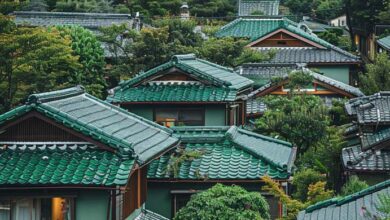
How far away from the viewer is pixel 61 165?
14914 millimetres

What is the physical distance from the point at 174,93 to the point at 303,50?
2182 centimetres

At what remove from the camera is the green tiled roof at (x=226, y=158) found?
18.7 m

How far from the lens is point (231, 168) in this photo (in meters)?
18.9

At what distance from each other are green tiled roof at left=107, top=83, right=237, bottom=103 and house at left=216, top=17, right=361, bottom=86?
1808 centimetres

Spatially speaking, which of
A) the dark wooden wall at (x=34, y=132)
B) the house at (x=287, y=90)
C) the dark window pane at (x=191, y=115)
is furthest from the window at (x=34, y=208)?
the house at (x=287, y=90)

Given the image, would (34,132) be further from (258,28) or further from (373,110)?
(258,28)

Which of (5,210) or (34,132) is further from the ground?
(34,132)

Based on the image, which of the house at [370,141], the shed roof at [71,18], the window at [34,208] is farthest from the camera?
the shed roof at [71,18]

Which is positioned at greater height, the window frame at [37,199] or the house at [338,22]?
the window frame at [37,199]

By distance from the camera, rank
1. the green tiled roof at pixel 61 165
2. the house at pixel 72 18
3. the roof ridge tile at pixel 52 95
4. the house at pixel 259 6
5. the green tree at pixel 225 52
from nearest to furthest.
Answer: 1. the green tiled roof at pixel 61 165
2. the roof ridge tile at pixel 52 95
3. the green tree at pixel 225 52
4. the house at pixel 72 18
5. the house at pixel 259 6

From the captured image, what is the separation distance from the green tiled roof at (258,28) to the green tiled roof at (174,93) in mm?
20960

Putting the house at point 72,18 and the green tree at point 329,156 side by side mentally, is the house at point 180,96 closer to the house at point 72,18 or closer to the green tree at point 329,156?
the green tree at point 329,156

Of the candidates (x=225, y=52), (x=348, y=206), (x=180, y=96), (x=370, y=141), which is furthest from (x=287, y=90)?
(x=348, y=206)

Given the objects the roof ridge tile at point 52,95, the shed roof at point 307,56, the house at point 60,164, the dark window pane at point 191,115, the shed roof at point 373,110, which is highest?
the roof ridge tile at point 52,95
